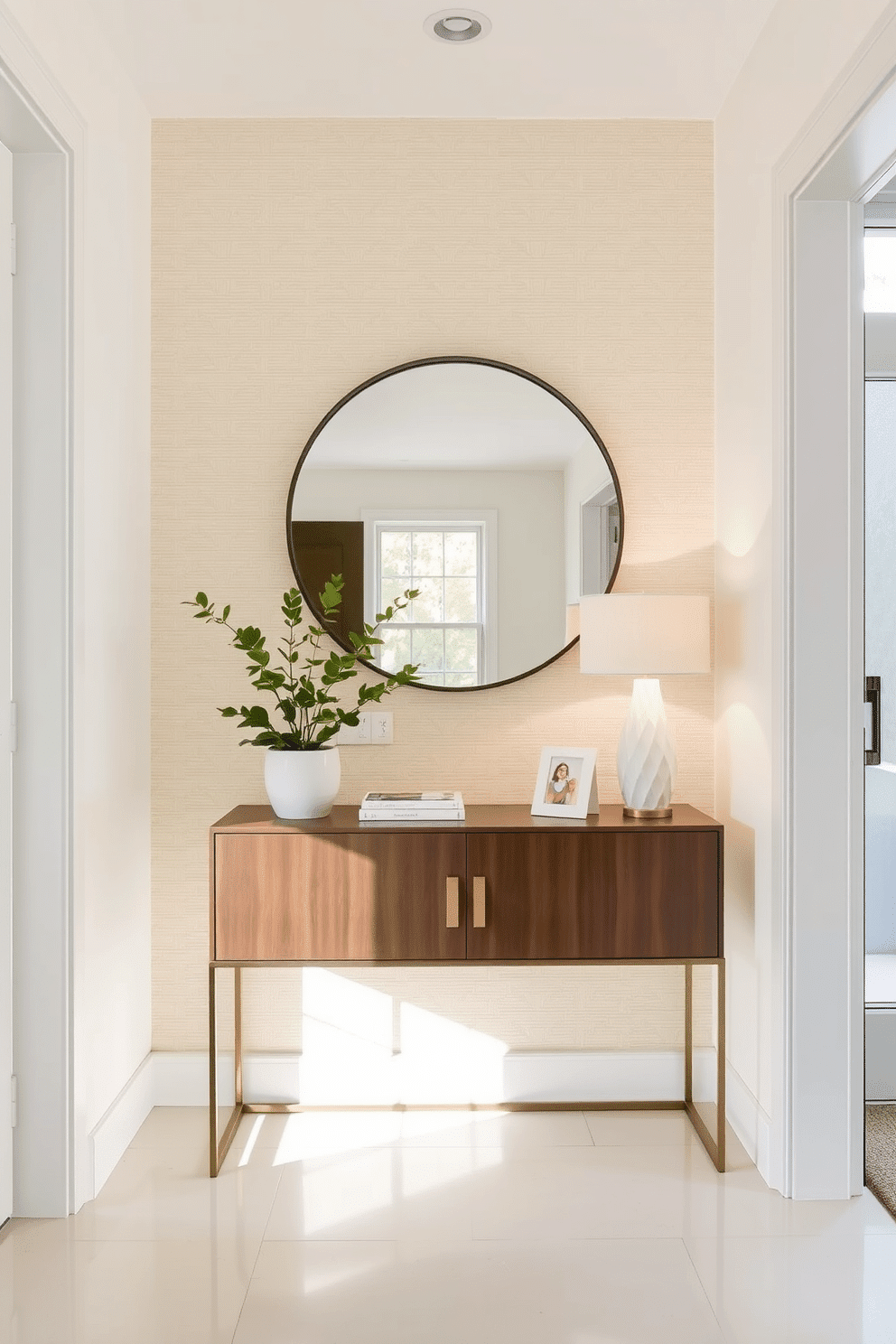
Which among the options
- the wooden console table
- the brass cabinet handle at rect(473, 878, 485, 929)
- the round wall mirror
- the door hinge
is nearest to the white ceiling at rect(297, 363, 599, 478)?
the round wall mirror

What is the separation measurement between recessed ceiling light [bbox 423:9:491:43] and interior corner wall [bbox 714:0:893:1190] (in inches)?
25.9

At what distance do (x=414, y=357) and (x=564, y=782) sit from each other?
1237 millimetres

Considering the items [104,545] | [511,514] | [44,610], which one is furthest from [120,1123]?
[511,514]

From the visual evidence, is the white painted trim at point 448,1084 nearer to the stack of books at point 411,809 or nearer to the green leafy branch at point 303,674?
the stack of books at point 411,809

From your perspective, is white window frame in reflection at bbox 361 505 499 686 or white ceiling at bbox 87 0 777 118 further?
white window frame in reflection at bbox 361 505 499 686

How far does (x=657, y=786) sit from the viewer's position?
2650mm

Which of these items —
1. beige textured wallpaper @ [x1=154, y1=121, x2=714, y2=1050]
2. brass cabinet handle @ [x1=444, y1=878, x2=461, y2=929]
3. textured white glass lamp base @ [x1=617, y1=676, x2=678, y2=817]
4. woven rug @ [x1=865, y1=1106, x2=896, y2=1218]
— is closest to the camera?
woven rug @ [x1=865, y1=1106, x2=896, y2=1218]

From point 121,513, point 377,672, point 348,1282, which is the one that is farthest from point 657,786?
point 121,513

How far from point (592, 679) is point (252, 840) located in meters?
1.04

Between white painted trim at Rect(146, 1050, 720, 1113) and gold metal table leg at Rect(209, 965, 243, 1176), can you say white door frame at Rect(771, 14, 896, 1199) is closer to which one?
white painted trim at Rect(146, 1050, 720, 1113)

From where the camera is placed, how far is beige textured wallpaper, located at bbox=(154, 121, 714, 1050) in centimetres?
293

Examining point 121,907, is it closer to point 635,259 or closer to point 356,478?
point 356,478

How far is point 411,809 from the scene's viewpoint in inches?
103

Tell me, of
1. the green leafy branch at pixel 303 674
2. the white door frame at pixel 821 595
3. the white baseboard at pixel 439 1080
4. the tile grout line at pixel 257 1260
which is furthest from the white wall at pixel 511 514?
the tile grout line at pixel 257 1260
